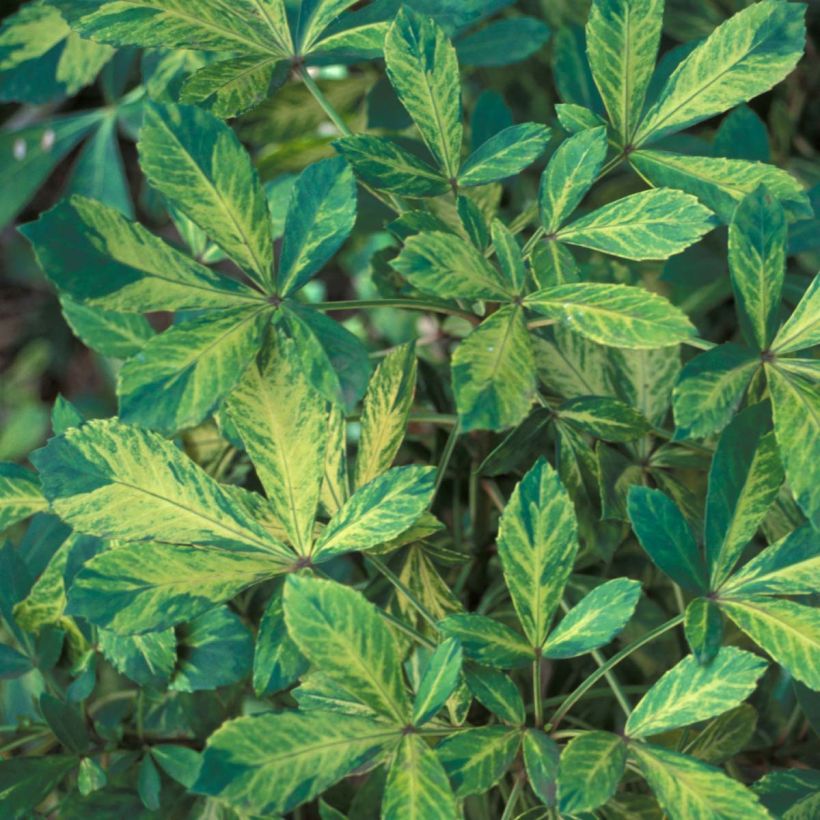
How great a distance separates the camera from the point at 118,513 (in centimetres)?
48

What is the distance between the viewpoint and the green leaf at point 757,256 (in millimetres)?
464

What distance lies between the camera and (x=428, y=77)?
50 centimetres

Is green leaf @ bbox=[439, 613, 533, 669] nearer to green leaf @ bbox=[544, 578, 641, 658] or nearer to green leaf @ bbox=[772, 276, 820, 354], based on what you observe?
green leaf @ bbox=[544, 578, 641, 658]

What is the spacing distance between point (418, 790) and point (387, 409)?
195 mm

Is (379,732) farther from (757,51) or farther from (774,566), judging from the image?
(757,51)

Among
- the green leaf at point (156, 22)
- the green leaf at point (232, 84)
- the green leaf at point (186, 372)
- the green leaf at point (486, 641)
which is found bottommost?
the green leaf at point (486, 641)

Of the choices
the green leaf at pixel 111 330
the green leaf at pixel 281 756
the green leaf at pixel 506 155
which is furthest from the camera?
the green leaf at pixel 111 330

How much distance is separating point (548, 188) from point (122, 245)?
21 centimetres

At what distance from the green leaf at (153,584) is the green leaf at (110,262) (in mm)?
119

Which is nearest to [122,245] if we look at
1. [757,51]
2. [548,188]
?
[548,188]

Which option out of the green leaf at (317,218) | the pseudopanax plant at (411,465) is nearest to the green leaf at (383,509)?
the pseudopanax plant at (411,465)

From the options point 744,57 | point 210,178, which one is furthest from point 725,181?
point 210,178

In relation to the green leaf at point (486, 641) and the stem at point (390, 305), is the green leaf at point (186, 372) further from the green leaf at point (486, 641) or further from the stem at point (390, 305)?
the green leaf at point (486, 641)

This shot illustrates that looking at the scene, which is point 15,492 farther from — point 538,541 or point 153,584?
point 538,541
